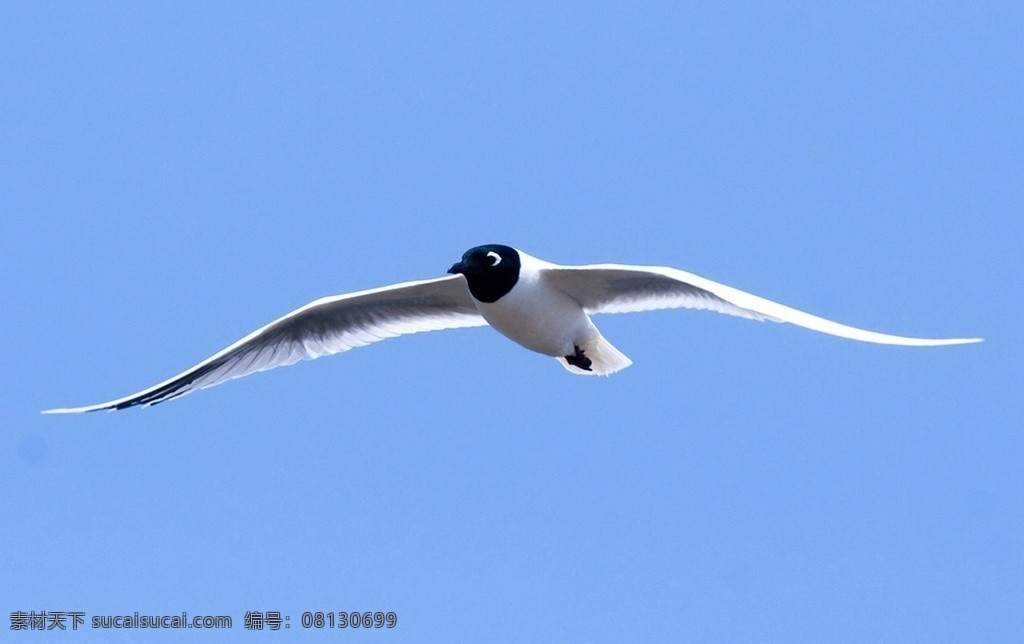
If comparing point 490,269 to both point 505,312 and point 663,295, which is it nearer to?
point 505,312

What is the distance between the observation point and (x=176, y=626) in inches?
292

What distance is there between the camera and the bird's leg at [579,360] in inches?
361

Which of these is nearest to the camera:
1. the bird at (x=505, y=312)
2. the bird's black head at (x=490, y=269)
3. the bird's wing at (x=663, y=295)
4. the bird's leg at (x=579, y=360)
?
the bird's wing at (x=663, y=295)

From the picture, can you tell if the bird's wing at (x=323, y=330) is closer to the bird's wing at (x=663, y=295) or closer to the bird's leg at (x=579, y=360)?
the bird's leg at (x=579, y=360)

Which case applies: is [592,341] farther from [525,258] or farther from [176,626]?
[176,626]

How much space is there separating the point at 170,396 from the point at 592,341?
2.85m

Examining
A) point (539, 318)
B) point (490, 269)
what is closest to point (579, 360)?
point (539, 318)

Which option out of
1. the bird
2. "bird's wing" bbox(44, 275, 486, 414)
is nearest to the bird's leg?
the bird

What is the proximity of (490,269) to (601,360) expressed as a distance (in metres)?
1.13

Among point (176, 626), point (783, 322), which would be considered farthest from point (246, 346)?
point (783, 322)

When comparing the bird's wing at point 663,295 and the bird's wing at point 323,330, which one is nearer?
the bird's wing at point 663,295

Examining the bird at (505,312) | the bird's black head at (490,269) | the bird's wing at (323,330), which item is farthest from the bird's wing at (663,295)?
the bird's wing at (323,330)

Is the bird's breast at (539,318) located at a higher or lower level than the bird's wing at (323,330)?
lower

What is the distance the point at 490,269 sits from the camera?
8.55m
